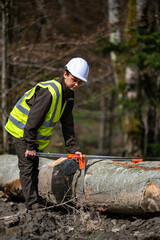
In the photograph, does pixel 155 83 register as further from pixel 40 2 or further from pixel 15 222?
pixel 15 222

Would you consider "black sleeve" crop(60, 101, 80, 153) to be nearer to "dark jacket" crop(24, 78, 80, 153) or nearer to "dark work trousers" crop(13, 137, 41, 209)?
"dark jacket" crop(24, 78, 80, 153)

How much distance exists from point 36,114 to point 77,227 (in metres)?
1.51

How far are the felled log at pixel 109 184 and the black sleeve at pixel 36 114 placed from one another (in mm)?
754

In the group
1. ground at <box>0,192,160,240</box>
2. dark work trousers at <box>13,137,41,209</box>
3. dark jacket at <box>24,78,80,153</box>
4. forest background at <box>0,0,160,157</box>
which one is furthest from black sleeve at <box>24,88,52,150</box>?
forest background at <box>0,0,160,157</box>

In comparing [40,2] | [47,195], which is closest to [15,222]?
[47,195]

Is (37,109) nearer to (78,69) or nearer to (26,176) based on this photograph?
(78,69)

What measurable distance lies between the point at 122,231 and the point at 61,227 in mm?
743

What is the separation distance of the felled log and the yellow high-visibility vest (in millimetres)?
629

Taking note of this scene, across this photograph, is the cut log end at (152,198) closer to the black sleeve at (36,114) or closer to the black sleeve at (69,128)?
the black sleeve at (69,128)

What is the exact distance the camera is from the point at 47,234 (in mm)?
3246

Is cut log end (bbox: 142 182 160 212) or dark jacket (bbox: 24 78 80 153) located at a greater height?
dark jacket (bbox: 24 78 80 153)

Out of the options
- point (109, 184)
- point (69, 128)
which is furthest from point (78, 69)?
point (109, 184)

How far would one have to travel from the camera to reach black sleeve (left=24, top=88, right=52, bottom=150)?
3656 mm

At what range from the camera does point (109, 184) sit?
150 inches
